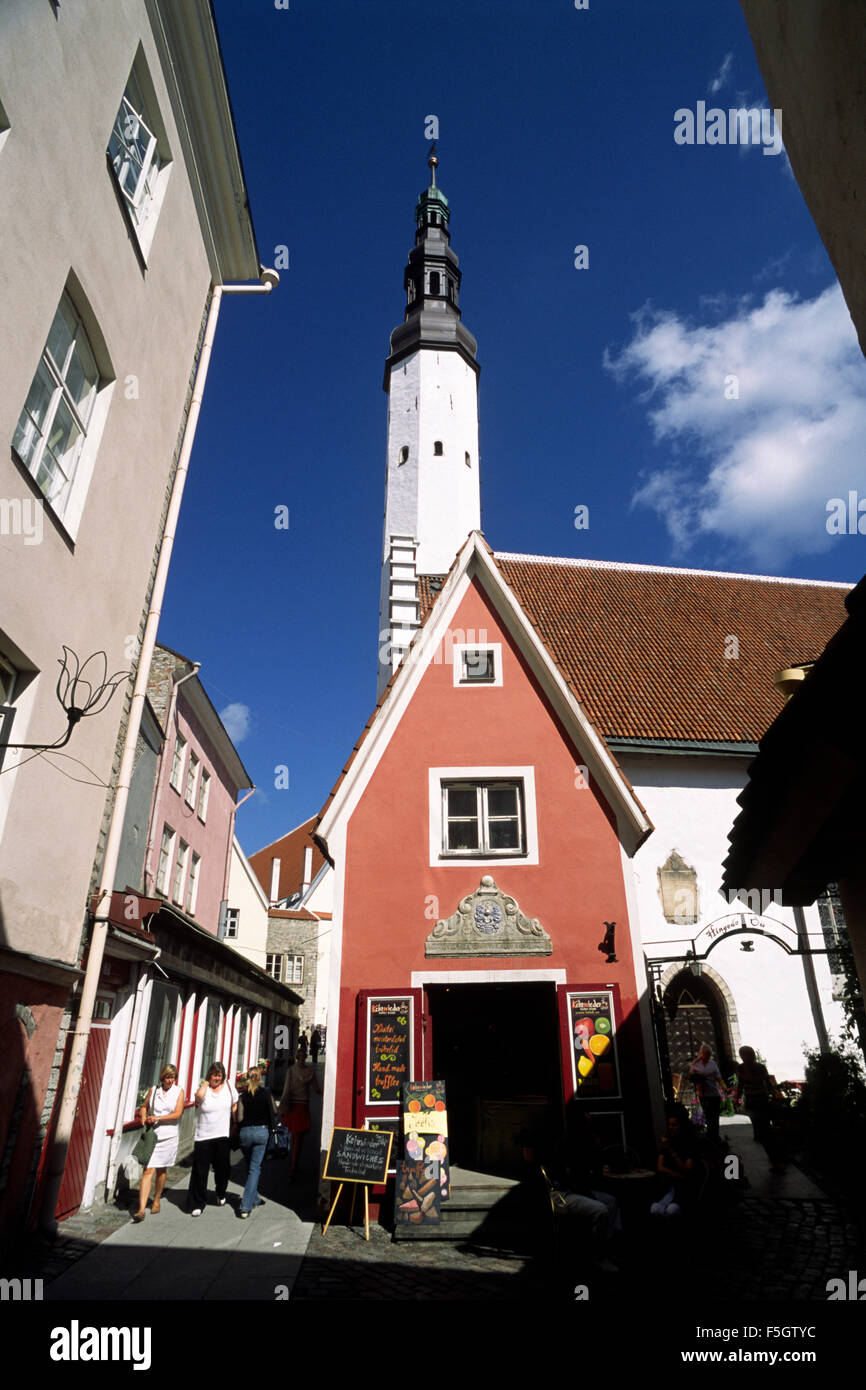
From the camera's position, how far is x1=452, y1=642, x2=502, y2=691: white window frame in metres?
12.6

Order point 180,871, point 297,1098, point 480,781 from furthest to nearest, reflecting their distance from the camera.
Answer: point 180,871
point 297,1098
point 480,781

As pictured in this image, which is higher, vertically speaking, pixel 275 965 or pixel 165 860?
pixel 275 965

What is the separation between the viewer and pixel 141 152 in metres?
10.2

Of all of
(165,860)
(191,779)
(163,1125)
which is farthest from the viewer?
(191,779)

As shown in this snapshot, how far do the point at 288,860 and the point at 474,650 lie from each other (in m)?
35.1

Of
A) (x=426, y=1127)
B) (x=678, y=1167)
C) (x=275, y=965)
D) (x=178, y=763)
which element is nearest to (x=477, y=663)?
(x=426, y=1127)

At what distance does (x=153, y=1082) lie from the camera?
13586 millimetres

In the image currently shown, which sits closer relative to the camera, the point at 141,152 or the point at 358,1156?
the point at 358,1156

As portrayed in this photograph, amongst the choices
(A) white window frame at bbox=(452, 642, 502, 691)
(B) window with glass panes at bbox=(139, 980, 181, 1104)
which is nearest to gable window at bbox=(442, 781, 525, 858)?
(A) white window frame at bbox=(452, 642, 502, 691)

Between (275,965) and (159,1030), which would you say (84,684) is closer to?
A: (159,1030)

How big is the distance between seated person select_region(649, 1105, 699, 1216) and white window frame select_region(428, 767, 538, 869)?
3742 mm

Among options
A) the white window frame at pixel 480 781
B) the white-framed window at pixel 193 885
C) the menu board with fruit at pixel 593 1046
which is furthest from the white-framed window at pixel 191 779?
the menu board with fruit at pixel 593 1046

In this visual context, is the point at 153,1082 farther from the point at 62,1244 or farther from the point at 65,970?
the point at 65,970
